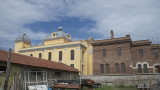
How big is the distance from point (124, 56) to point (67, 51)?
1218 cm

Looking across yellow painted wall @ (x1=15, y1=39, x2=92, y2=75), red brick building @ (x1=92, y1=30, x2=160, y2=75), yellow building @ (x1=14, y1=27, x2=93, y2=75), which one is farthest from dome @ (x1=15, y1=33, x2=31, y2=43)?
red brick building @ (x1=92, y1=30, x2=160, y2=75)

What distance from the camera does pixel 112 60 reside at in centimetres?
2622

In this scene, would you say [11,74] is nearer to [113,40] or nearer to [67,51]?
[113,40]

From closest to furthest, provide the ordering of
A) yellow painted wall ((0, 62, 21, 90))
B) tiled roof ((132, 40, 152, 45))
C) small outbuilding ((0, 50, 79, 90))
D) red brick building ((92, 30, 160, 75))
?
yellow painted wall ((0, 62, 21, 90)) < small outbuilding ((0, 50, 79, 90)) < red brick building ((92, 30, 160, 75)) < tiled roof ((132, 40, 152, 45))

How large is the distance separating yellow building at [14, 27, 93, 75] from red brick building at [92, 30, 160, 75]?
14.2ft

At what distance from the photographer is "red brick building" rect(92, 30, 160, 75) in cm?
2542

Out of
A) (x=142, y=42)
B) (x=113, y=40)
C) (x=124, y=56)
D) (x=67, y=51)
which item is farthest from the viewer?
(x=67, y=51)

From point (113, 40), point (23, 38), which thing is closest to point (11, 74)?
point (113, 40)

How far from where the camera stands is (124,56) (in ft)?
83.6

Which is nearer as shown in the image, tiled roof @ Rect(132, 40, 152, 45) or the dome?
tiled roof @ Rect(132, 40, 152, 45)

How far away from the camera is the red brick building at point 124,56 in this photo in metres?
25.4

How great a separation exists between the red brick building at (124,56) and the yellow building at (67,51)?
14.2 feet

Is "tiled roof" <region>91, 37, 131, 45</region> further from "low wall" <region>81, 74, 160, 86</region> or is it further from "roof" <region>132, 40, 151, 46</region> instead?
"low wall" <region>81, 74, 160, 86</region>

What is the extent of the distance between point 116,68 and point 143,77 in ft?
17.9
